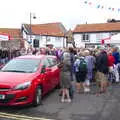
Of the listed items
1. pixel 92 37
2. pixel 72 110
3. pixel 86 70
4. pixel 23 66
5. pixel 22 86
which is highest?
pixel 92 37

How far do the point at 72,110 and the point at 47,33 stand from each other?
65.5 m

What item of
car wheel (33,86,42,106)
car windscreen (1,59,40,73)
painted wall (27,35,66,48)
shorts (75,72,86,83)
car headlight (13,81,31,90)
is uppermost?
painted wall (27,35,66,48)

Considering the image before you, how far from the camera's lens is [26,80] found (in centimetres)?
927

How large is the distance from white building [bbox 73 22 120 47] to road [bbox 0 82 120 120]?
58.5 meters

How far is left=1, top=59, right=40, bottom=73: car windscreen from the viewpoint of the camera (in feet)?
33.8

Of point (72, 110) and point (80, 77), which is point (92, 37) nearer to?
point (80, 77)

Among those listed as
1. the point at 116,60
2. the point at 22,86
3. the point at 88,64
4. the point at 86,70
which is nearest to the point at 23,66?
the point at 22,86

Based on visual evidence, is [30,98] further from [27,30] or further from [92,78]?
[27,30]

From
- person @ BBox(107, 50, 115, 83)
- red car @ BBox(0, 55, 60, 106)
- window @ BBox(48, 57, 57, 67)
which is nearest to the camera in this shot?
red car @ BBox(0, 55, 60, 106)

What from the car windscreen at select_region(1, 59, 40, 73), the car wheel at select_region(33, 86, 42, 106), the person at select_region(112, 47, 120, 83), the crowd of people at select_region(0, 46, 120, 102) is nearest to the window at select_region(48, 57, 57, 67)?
the crowd of people at select_region(0, 46, 120, 102)

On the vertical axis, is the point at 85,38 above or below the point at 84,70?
above

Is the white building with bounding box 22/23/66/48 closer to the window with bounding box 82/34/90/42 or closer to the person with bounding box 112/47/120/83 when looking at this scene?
the window with bounding box 82/34/90/42

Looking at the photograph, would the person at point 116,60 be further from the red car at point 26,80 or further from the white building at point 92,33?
→ the white building at point 92,33

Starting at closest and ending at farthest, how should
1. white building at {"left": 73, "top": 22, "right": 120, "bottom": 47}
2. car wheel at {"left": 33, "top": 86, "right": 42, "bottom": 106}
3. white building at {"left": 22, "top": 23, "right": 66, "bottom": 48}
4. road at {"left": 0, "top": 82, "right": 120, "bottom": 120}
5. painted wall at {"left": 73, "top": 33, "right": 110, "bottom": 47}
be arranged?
road at {"left": 0, "top": 82, "right": 120, "bottom": 120} → car wheel at {"left": 33, "top": 86, "right": 42, "bottom": 106} → white building at {"left": 73, "top": 22, "right": 120, "bottom": 47} → painted wall at {"left": 73, "top": 33, "right": 110, "bottom": 47} → white building at {"left": 22, "top": 23, "right": 66, "bottom": 48}
